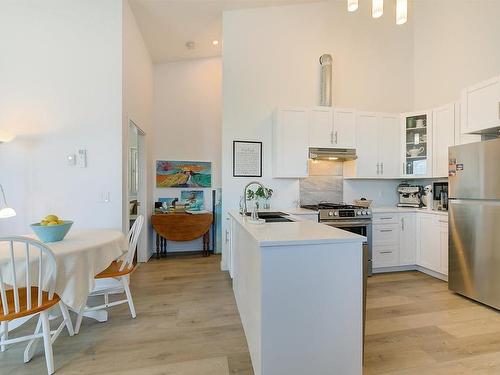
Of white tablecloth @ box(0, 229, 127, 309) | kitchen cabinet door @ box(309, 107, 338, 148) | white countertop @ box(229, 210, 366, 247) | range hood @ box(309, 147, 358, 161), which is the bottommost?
white tablecloth @ box(0, 229, 127, 309)

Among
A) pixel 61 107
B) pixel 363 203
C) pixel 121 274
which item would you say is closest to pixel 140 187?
pixel 61 107

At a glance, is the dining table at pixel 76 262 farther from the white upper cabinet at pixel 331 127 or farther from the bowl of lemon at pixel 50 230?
the white upper cabinet at pixel 331 127

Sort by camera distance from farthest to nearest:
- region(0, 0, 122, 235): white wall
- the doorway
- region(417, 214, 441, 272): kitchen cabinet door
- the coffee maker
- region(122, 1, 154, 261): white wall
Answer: the doorway, the coffee maker, region(417, 214, 441, 272): kitchen cabinet door, region(122, 1, 154, 261): white wall, region(0, 0, 122, 235): white wall

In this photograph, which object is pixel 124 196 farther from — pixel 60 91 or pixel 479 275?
pixel 479 275

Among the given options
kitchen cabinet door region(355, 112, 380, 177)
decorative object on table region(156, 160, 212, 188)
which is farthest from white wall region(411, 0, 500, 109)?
decorative object on table region(156, 160, 212, 188)

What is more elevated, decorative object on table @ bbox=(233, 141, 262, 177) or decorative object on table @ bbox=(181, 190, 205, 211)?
decorative object on table @ bbox=(233, 141, 262, 177)

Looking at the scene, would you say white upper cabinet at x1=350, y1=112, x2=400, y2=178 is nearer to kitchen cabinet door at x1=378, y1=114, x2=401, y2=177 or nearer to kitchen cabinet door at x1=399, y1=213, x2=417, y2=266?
kitchen cabinet door at x1=378, y1=114, x2=401, y2=177

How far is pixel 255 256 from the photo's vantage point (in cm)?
159

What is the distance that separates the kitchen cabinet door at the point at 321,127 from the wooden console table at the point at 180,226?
2.02m

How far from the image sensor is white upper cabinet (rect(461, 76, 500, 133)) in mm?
2595

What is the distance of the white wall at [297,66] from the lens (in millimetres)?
3758

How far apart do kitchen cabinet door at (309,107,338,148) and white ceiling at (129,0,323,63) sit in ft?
5.46

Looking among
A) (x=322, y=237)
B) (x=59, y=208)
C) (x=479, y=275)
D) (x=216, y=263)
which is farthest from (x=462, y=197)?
(x=59, y=208)

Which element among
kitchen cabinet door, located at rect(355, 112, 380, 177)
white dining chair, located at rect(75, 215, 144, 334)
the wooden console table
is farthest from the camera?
the wooden console table
